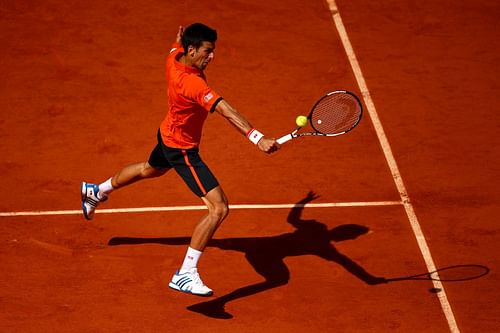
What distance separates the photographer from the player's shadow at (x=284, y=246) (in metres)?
9.11

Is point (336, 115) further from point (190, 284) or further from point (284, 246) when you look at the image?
point (190, 284)

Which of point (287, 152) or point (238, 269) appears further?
point (287, 152)

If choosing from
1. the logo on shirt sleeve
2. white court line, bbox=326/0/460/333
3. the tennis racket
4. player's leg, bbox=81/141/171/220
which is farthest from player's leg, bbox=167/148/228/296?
white court line, bbox=326/0/460/333

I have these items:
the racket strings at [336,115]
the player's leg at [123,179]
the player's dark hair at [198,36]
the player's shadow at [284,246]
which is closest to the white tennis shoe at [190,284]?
the player's shadow at [284,246]

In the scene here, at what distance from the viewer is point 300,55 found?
12906 millimetres

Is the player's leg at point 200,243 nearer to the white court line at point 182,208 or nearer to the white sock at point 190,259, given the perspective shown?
the white sock at point 190,259

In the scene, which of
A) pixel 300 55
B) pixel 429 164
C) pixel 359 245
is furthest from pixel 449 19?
pixel 359 245

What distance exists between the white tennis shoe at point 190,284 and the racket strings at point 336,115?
6.00ft

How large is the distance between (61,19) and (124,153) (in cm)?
357

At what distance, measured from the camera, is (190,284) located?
8.48 metres

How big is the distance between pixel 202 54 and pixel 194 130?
782mm

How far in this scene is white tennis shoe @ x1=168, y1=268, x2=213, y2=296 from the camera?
8.46 meters

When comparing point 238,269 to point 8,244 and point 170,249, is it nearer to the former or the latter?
point 170,249

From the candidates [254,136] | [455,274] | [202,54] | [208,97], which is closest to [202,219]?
[254,136]
